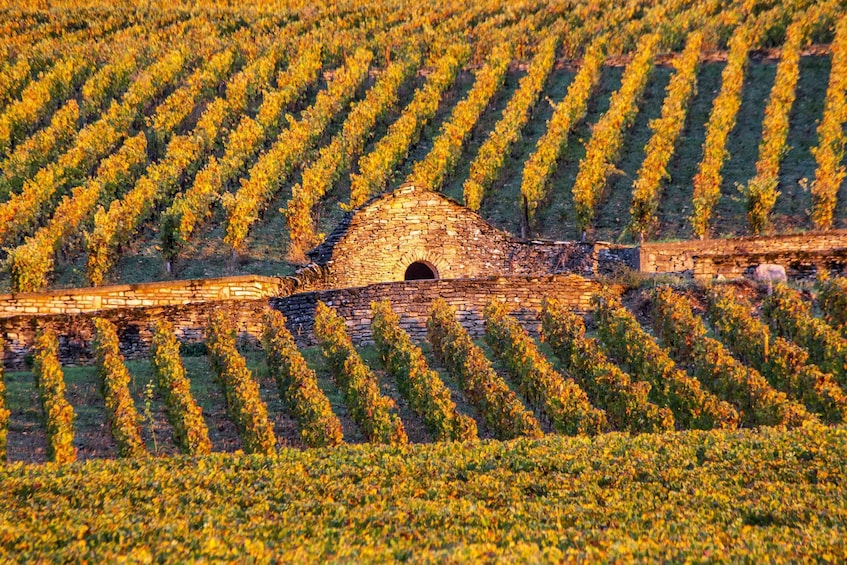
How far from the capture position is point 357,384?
19859 millimetres

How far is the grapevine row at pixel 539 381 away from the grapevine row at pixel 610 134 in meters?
14.0

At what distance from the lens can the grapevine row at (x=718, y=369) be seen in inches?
749

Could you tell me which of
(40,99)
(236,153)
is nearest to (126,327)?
(236,153)

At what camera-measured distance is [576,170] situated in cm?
4103

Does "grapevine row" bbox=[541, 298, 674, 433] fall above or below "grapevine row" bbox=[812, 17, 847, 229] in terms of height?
below

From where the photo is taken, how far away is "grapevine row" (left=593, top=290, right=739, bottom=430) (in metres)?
19.1

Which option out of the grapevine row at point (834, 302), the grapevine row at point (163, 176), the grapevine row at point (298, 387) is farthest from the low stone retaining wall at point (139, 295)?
the grapevine row at point (834, 302)

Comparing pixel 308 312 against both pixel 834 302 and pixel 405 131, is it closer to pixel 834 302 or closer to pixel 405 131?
pixel 834 302

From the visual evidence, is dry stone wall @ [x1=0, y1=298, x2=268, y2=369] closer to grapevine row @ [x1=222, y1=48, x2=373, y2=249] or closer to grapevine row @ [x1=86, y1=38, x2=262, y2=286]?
grapevine row @ [x1=86, y1=38, x2=262, y2=286]

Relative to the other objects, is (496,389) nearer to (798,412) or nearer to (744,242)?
(798,412)

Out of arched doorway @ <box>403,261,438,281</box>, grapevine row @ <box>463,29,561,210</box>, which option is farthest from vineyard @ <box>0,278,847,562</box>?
grapevine row @ <box>463,29,561,210</box>

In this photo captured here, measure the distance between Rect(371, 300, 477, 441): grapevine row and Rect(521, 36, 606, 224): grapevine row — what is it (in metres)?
15.1

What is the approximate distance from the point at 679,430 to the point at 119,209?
22647 millimetres

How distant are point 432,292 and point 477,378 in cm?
443
